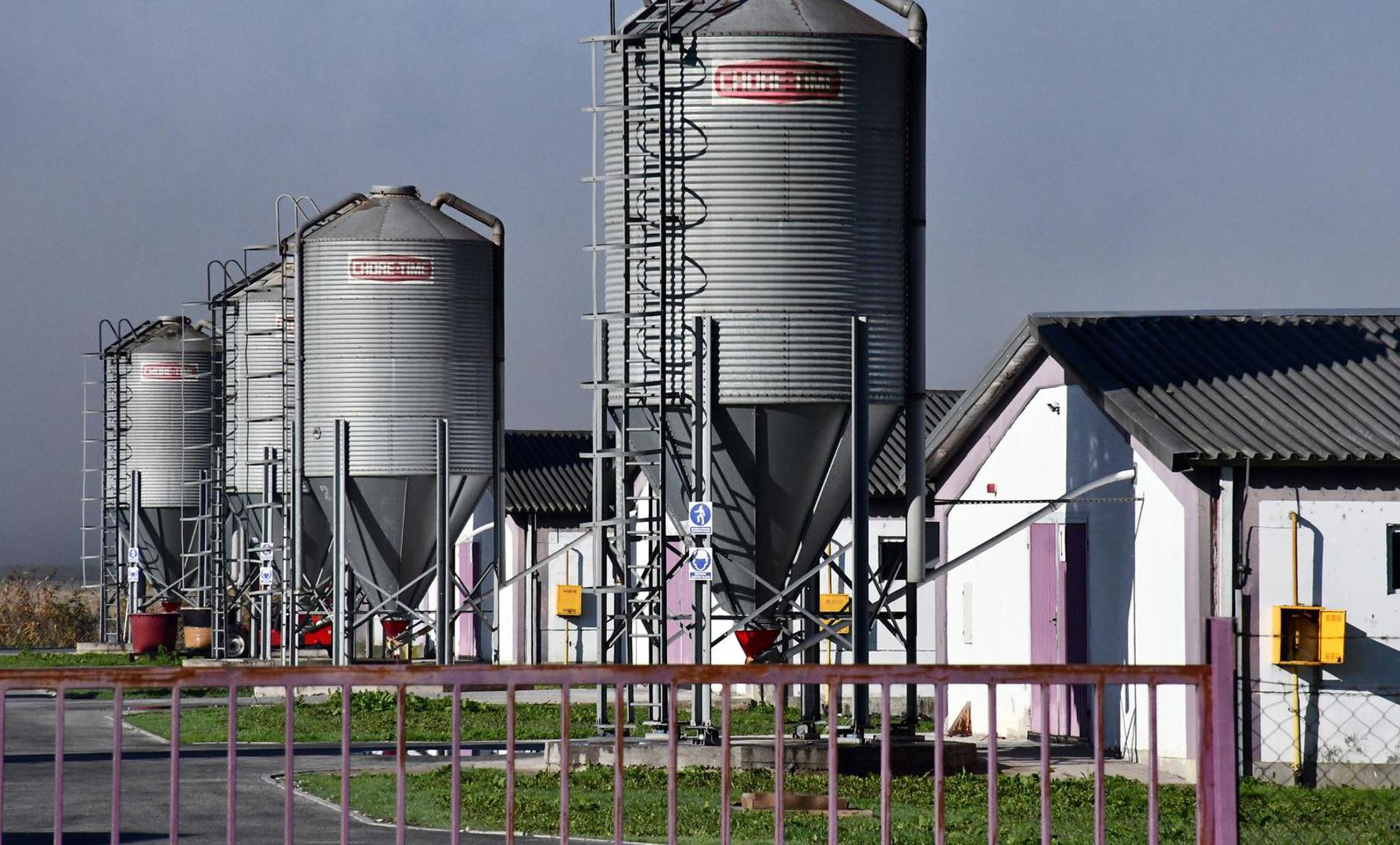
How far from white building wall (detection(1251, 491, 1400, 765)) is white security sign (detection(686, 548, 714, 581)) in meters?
4.95

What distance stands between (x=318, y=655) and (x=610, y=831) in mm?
26318

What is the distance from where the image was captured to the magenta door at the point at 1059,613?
22031 millimetres

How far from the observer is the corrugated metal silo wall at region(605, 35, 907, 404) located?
19812 millimetres

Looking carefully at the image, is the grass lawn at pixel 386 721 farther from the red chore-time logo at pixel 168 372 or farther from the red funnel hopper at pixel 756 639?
the red chore-time logo at pixel 168 372

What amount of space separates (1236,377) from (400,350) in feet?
45.8

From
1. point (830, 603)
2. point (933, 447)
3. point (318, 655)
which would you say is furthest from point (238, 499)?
point (933, 447)

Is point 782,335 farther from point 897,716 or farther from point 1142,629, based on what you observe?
point 897,716

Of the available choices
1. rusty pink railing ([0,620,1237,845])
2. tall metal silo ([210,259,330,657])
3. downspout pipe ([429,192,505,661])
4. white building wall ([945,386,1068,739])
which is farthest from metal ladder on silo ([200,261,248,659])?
rusty pink railing ([0,620,1237,845])

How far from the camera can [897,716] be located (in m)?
27.2

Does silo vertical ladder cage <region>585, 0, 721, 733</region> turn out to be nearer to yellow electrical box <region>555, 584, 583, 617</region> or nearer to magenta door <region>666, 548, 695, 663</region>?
magenta door <region>666, 548, 695, 663</region>

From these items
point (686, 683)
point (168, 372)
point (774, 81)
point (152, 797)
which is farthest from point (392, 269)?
point (686, 683)

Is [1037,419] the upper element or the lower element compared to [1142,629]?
upper

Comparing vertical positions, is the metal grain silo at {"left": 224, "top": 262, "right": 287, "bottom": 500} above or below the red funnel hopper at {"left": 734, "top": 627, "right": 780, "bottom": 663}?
above

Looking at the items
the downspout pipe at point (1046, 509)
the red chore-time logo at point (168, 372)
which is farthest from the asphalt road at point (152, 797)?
the red chore-time logo at point (168, 372)
